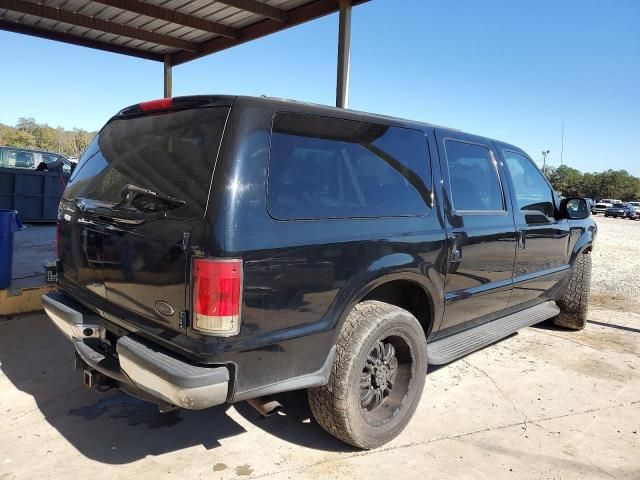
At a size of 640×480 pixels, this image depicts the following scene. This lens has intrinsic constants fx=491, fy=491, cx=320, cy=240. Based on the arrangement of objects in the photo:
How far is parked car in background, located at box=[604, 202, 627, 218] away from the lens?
4469cm

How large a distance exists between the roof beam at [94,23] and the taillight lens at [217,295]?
7.78m

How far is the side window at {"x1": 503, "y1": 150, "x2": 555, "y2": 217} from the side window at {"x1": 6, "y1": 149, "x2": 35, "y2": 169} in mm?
13355

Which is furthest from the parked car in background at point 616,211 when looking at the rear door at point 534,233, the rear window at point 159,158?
the rear window at point 159,158

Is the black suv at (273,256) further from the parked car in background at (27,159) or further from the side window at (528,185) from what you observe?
the parked car in background at (27,159)

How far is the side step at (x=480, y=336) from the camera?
3.41m

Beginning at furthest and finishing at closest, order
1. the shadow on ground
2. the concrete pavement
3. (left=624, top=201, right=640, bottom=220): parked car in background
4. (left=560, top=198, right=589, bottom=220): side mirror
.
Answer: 1. (left=624, top=201, right=640, bottom=220): parked car in background
2. (left=560, top=198, right=589, bottom=220): side mirror
3. the shadow on ground
4. the concrete pavement

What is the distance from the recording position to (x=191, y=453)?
9.27 feet

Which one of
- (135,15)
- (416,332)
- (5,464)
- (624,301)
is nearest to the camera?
(5,464)

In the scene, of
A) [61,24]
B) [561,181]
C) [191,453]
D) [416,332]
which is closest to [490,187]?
[416,332]

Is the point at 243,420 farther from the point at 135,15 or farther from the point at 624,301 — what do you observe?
the point at 135,15

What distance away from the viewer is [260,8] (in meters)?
7.55

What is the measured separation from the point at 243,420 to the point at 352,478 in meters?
0.90

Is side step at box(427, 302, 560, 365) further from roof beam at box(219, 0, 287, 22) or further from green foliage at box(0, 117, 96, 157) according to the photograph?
green foliage at box(0, 117, 96, 157)

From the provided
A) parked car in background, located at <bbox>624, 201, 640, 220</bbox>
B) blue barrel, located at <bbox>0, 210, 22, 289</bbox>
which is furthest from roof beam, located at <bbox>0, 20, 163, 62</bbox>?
parked car in background, located at <bbox>624, 201, 640, 220</bbox>
